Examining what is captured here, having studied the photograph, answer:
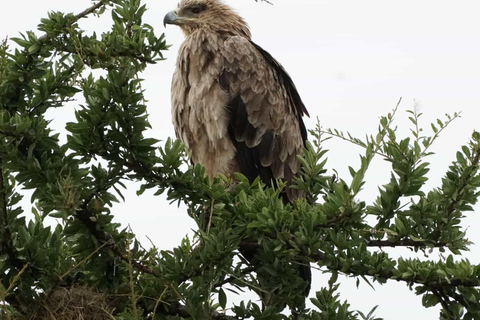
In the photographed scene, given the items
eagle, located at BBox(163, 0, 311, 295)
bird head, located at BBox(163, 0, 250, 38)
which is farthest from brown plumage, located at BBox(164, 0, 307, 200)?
bird head, located at BBox(163, 0, 250, 38)

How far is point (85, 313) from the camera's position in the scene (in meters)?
3.95

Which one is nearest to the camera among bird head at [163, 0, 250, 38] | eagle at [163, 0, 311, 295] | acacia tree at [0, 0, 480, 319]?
acacia tree at [0, 0, 480, 319]

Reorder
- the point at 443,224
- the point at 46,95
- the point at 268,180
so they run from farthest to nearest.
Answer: the point at 268,180, the point at 46,95, the point at 443,224

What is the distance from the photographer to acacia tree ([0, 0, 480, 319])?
352 cm

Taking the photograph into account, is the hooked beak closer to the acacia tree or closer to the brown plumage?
the brown plumage

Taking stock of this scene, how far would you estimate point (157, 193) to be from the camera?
3703 mm

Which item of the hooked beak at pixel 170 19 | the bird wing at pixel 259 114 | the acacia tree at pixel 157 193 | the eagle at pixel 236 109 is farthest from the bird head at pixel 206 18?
the acacia tree at pixel 157 193

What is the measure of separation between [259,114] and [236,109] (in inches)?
9.6

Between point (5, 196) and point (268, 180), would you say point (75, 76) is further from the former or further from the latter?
point (268, 180)

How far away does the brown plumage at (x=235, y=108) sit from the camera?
607 cm

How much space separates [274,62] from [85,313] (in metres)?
3.39

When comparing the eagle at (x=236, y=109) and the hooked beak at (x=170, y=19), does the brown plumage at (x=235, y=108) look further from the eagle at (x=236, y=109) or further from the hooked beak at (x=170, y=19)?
the hooked beak at (x=170, y=19)

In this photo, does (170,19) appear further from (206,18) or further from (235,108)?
(235,108)

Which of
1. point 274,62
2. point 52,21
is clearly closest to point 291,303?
point 52,21
